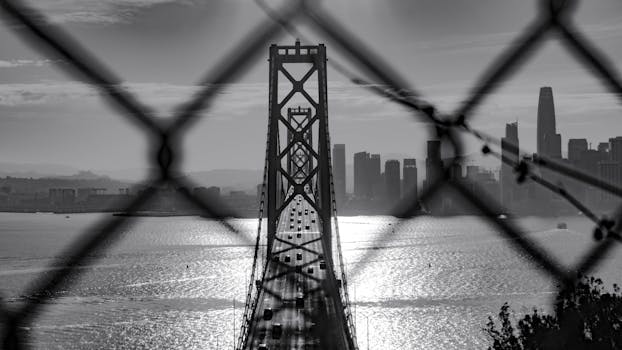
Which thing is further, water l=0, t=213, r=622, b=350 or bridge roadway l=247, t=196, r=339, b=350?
water l=0, t=213, r=622, b=350

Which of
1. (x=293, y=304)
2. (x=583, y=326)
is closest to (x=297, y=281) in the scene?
(x=293, y=304)

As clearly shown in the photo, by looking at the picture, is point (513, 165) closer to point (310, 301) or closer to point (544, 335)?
point (544, 335)

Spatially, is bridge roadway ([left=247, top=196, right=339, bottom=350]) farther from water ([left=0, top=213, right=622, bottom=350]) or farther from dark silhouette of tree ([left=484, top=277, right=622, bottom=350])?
dark silhouette of tree ([left=484, top=277, right=622, bottom=350])

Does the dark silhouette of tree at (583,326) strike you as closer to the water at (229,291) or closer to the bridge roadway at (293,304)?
the bridge roadway at (293,304)

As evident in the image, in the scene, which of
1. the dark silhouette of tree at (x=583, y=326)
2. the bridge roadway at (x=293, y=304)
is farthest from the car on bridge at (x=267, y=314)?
the dark silhouette of tree at (x=583, y=326)

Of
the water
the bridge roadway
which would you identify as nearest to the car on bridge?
the bridge roadway
